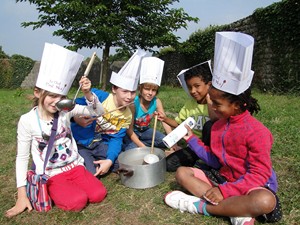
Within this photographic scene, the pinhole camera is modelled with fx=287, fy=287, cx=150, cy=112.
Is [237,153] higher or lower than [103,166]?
higher

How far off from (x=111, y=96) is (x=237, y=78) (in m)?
1.36

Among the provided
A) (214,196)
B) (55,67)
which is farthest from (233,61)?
(55,67)

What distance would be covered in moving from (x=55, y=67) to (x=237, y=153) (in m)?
1.29

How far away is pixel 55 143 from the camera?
2072mm

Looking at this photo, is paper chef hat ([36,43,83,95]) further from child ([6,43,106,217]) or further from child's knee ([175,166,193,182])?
child's knee ([175,166,193,182])

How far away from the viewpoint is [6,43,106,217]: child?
75.4 inches

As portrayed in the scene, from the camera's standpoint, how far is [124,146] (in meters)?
2.93

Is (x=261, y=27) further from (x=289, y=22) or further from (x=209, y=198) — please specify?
(x=209, y=198)

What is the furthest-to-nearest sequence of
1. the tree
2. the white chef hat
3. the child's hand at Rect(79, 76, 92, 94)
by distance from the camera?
the tree, the white chef hat, the child's hand at Rect(79, 76, 92, 94)

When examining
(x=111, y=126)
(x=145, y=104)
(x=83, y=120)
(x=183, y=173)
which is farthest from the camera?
(x=145, y=104)

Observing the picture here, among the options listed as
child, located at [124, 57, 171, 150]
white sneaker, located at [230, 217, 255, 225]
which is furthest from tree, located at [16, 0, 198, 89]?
white sneaker, located at [230, 217, 255, 225]

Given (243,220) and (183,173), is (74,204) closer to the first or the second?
→ (183,173)

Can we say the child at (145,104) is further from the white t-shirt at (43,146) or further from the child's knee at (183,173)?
the child's knee at (183,173)

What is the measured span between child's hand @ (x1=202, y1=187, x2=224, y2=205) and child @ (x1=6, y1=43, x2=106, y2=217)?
773mm
